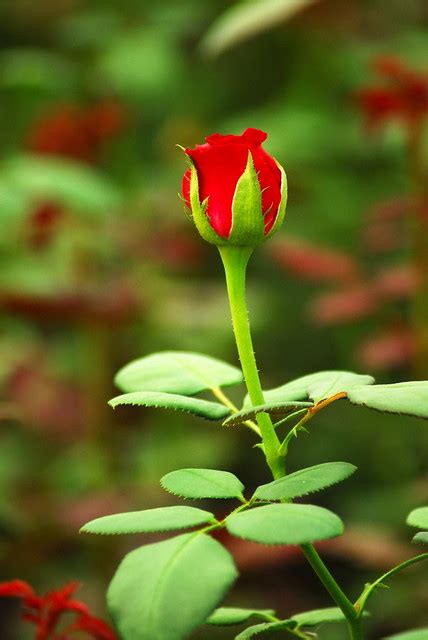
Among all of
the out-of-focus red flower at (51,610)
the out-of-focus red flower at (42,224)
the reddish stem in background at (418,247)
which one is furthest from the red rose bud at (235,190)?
the out-of-focus red flower at (42,224)

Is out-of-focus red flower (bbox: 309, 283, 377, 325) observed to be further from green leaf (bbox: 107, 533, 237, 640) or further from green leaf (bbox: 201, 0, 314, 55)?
green leaf (bbox: 107, 533, 237, 640)

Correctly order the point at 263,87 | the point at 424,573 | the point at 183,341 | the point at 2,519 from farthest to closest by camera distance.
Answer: the point at 263,87 < the point at 183,341 < the point at 424,573 < the point at 2,519

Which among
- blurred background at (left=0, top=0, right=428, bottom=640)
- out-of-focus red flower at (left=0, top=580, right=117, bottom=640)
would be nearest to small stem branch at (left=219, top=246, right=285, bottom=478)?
out-of-focus red flower at (left=0, top=580, right=117, bottom=640)

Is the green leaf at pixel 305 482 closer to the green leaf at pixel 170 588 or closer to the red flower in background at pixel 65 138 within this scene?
the green leaf at pixel 170 588

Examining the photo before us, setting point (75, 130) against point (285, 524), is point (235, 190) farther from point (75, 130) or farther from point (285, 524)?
point (75, 130)

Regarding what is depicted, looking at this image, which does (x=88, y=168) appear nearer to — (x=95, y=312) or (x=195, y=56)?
(x=95, y=312)

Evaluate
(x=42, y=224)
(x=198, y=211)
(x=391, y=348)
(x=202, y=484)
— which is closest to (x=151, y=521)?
(x=202, y=484)

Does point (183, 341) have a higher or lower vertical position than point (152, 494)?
higher

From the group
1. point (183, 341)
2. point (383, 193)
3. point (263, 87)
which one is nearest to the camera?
point (183, 341)

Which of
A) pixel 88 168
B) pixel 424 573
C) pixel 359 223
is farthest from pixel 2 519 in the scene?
pixel 359 223
